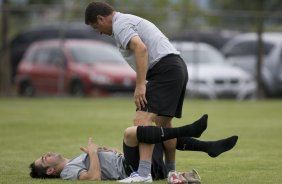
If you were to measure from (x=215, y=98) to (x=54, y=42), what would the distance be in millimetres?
5288

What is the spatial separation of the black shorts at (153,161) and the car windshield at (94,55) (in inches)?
651

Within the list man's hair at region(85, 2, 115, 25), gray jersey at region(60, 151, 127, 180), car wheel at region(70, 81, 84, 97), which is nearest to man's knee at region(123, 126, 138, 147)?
gray jersey at region(60, 151, 127, 180)

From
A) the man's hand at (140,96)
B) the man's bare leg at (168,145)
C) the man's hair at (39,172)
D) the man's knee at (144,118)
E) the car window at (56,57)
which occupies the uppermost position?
the man's hand at (140,96)

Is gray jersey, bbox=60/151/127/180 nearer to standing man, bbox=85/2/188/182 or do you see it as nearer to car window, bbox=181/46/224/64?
standing man, bbox=85/2/188/182

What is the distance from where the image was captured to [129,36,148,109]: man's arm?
8.28m

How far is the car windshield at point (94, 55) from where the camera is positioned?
25438 mm

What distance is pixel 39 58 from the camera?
25.9 m

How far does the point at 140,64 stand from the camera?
8281mm

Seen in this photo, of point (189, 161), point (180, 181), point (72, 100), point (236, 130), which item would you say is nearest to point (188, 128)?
point (180, 181)

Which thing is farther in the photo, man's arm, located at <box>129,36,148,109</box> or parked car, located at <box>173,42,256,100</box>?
parked car, located at <box>173,42,256,100</box>

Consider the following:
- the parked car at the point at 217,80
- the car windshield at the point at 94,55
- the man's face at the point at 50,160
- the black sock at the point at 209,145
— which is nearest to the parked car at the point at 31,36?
the car windshield at the point at 94,55

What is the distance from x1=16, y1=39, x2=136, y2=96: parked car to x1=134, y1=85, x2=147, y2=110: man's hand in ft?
54.4

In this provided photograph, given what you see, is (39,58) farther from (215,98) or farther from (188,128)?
(188,128)

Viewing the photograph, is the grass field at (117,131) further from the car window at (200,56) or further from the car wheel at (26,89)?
the car window at (200,56)
